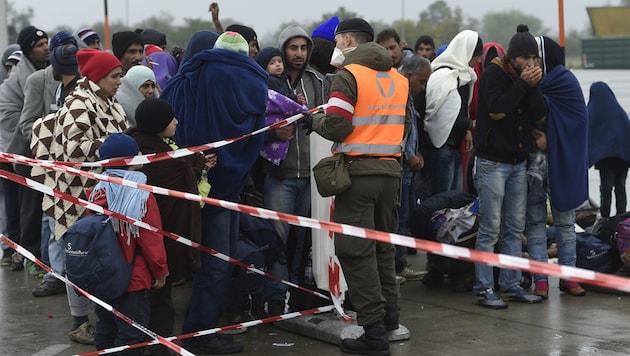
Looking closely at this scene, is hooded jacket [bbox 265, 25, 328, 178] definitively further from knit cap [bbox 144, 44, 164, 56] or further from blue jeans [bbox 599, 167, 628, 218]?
blue jeans [bbox 599, 167, 628, 218]

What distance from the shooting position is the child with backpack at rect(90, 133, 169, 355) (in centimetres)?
552

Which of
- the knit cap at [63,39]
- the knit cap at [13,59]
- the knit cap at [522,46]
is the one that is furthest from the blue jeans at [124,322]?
the knit cap at [13,59]

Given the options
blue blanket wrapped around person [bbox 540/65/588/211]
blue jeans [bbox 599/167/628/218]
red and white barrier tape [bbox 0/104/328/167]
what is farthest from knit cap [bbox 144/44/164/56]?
blue jeans [bbox 599/167/628/218]

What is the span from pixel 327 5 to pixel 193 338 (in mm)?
7671

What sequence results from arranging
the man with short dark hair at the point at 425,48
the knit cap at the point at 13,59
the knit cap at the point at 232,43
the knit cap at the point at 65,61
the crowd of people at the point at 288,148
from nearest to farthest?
1. the crowd of people at the point at 288,148
2. the knit cap at the point at 232,43
3. the knit cap at the point at 65,61
4. the knit cap at the point at 13,59
5. the man with short dark hair at the point at 425,48

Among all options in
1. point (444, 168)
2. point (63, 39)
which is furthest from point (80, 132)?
point (444, 168)

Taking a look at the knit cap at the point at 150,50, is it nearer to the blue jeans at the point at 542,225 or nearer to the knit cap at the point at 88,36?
the knit cap at the point at 88,36

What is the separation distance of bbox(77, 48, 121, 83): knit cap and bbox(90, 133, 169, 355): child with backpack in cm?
122

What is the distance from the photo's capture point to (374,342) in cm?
629

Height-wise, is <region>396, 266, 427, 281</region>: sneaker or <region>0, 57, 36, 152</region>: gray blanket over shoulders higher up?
<region>0, 57, 36, 152</region>: gray blanket over shoulders

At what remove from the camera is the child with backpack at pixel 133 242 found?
5523mm

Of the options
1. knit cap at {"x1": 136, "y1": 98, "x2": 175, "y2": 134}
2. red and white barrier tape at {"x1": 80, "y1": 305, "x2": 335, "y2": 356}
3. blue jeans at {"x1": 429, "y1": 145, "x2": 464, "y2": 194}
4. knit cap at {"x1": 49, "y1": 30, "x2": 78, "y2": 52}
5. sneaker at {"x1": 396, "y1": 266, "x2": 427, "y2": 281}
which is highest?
knit cap at {"x1": 49, "y1": 30, "x2": 78, "y2": 52}

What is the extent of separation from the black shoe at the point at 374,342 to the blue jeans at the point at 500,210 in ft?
5.24

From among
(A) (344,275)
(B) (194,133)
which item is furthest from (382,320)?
(B) (194,133)
